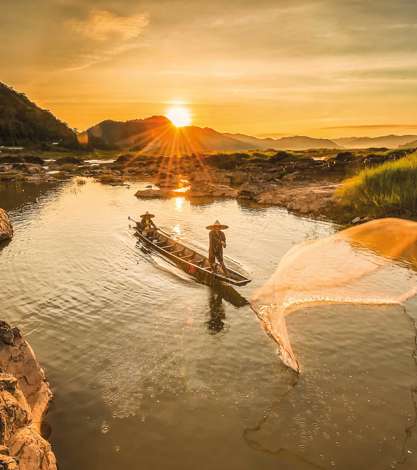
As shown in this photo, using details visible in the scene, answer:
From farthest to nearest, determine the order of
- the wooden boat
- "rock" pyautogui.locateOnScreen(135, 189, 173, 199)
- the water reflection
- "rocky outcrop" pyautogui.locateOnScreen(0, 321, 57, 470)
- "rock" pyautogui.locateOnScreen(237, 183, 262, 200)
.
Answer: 1. "rock" pyautogui.locateOnScreen(135, 189, 173, 199)
2. "rock" pyautogui.locateOnScreen(237, 183, 262, 200)
3. the wooden boat
4. the water reflection
5. "rocky outcrop" pyautogui.locateOnScreen(0, 321, 57, 470)

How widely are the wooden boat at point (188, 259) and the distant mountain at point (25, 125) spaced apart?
11162 centimetres

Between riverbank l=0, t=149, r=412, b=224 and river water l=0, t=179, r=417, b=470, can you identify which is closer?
river water l=0, t=179, r=417, b=470

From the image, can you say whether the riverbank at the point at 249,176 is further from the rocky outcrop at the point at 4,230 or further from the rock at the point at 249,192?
the rocky outcrop at the point at 4,230

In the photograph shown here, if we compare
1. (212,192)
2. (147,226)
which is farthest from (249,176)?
(147,226)

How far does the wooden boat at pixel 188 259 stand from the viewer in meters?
16.9

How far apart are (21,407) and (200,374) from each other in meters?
4.98

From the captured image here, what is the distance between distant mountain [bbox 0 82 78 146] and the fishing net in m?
119

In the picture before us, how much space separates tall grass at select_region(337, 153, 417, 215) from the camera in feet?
91.4

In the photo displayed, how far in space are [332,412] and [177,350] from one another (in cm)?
494

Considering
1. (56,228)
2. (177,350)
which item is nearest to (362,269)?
(177,350)

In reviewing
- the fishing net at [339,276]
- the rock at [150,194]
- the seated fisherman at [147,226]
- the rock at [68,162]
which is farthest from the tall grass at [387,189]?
the rock at [68,162]

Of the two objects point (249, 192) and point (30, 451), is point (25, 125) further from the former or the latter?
point (30, 451)

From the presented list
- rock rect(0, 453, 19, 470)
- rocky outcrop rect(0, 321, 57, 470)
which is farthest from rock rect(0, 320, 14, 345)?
rock rect(0, 453, 19, 470)

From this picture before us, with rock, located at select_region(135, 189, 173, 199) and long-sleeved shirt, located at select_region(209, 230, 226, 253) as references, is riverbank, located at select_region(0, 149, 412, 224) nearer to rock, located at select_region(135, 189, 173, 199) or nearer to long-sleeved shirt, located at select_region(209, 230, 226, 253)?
rock, located at select_region(135, 189, 173, 199)
